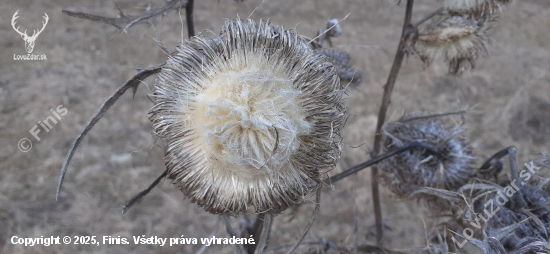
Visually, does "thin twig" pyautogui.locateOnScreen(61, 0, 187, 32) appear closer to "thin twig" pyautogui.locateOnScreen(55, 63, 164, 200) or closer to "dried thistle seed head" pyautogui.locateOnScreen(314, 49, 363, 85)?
"thin twig" pyautogui.locateOnScreen(55, 63, 164, 200)

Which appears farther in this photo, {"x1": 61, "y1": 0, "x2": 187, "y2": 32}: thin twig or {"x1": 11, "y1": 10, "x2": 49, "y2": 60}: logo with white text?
{"x1": 11, "y1": 10, "x2": 49, "y2": 60}: logo with white text

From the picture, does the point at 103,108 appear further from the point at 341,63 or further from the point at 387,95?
the point at 387,95

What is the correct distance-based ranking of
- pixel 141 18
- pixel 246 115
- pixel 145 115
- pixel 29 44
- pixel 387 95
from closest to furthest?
pixel 246 115 → pixel 141 18 → pixel 387 95 → pixel 145 115 → pixel 29 44

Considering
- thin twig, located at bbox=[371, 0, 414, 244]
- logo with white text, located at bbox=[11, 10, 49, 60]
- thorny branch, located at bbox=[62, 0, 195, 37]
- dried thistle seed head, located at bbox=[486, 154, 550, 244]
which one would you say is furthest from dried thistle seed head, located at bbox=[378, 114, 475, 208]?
logo with white text, located at bbox=[11, 10, 49, 60]

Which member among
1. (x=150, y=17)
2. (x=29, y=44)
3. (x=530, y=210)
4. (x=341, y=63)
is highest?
(x=29, y=44)


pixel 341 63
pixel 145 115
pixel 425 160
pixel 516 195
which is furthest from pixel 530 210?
pixel 145 115

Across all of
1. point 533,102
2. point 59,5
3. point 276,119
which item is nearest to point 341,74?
point 276,119

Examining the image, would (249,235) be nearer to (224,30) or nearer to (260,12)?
(224,30)

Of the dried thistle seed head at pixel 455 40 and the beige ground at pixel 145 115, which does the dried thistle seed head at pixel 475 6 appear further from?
the beige ground at pixel 145 115
